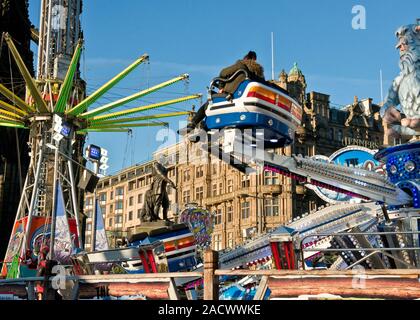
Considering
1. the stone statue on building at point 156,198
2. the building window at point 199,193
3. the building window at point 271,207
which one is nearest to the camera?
the stone statue on building at point 156,198

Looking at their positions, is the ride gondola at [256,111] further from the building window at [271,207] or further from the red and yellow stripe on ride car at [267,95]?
the building window at [271,207]

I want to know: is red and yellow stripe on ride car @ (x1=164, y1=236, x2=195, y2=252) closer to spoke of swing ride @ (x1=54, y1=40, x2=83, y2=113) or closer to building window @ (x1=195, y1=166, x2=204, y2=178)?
spoke of swing ride @ (x1=54, y1=40, x2=83, y2=113)

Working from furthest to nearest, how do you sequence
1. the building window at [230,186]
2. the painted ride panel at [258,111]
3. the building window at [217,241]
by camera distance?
the building window at [217,241] < the building window at [230,186] < the painted ride panel at [258,111]

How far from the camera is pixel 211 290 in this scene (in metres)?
8.60

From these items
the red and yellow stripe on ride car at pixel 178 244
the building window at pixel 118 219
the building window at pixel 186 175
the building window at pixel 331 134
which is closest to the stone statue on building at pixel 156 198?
the red and yellow stripe on ride car at pixel 178 244

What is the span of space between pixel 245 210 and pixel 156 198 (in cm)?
4355

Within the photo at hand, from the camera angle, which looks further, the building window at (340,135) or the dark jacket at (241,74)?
Answer: the building window at (340,135)

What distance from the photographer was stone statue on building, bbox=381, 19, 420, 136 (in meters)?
14.8

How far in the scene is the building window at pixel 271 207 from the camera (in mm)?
Answer: 59906

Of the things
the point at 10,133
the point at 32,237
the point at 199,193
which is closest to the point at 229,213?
the point at 199,193

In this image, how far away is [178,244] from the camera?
1574cm

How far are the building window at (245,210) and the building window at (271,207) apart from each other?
2.10 metres

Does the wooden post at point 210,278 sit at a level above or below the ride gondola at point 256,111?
below
